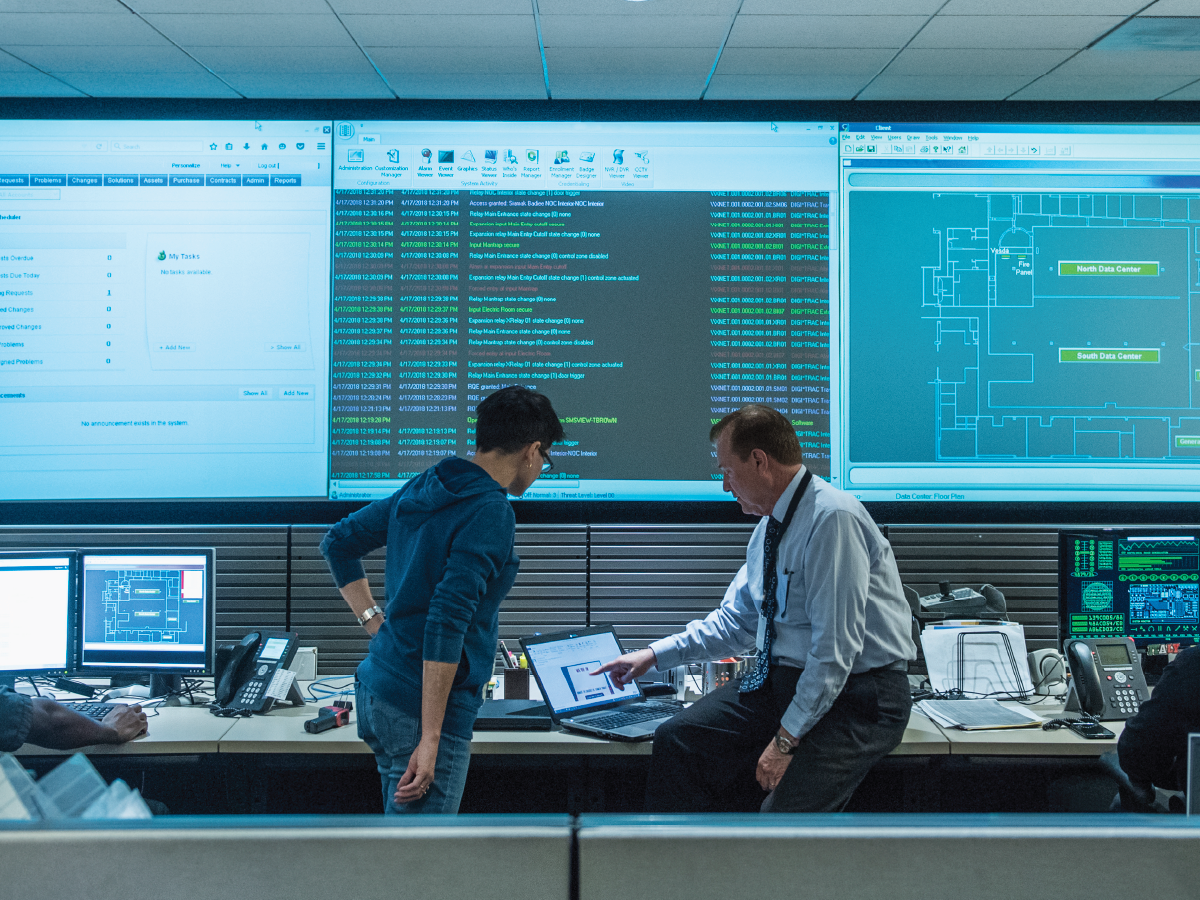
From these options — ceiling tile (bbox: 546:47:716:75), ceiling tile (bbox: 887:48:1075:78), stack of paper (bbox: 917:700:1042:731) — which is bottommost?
Result: stack of paper (bbox: 917:700:1042:731)

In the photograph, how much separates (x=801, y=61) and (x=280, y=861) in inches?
108

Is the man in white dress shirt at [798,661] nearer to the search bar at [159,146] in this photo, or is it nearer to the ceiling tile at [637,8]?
the ceiling tile at [637,8]

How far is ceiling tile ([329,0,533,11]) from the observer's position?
2363 millimetres

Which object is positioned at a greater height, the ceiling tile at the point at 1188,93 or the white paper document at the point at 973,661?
the ceiling tile at the point at 1188,93

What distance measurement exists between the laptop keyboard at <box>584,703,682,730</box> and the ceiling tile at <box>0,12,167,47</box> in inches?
97.2

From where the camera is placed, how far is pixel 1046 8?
2.41m

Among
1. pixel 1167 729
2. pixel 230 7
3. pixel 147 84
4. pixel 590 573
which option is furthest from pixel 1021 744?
pixel 147 84

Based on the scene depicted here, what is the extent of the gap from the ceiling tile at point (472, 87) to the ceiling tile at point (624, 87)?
0.26 ft

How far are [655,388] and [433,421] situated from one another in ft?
2.44

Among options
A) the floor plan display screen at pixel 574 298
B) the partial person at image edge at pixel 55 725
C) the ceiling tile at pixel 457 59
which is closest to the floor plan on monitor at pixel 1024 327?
the floor plan display screen at pixel 574 298

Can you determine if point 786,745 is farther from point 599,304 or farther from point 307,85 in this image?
point 307,85

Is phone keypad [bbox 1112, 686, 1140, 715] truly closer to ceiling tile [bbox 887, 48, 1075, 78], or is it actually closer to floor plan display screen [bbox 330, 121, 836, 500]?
floor plan display screen [bbox 330, 121, 836, 500]

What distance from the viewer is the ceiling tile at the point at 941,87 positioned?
9.49ft

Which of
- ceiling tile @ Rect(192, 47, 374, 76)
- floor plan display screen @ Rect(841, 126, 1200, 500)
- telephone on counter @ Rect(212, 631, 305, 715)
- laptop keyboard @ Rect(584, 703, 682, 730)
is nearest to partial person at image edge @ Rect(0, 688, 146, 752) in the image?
telephone on counter @ Rect(212, 631, 305, 715)
